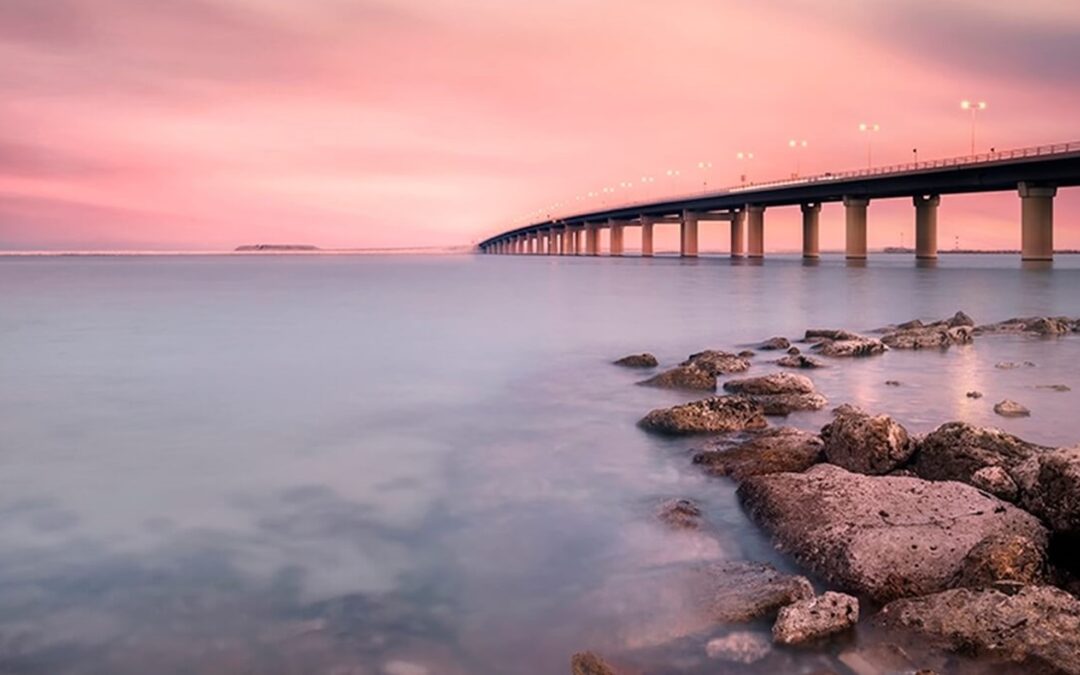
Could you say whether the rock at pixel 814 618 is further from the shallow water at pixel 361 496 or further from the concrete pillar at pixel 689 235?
the concrete pillar at pixel 689 235

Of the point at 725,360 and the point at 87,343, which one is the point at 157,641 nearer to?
the point at 725,360

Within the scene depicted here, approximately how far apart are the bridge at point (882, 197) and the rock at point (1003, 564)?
260 ft

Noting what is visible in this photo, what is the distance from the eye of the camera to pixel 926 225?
107312 millimetres

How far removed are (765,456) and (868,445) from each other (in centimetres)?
120

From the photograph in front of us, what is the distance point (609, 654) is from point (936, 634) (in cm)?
223

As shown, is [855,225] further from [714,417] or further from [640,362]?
[714,417]

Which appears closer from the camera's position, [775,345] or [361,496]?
[361,496]

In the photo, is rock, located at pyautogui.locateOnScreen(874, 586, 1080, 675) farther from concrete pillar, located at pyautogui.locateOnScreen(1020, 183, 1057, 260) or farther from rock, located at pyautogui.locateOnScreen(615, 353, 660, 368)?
concrete pillar, located at pyautogui.locateOnScreen(1020, 183, 1057, 260)

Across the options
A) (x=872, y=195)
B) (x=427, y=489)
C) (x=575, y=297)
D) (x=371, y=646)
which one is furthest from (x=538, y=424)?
(x=872, y=195)

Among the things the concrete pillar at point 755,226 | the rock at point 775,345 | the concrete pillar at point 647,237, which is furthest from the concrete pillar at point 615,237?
the rock at point 775,345

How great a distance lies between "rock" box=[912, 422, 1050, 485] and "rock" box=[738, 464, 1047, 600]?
116cm

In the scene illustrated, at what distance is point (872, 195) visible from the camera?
101688 millimetres

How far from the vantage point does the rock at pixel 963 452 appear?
8.84 meters

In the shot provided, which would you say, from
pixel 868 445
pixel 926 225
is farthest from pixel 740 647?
pixel 926 225
